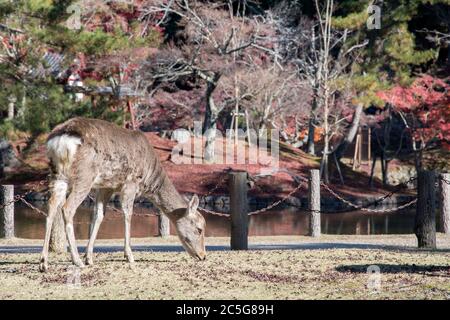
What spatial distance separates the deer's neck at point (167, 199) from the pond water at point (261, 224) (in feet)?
28.1

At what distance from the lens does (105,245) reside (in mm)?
17297

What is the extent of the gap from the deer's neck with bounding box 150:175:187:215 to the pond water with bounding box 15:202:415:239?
8552 mm

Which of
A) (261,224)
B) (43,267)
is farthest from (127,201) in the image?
(261,224)

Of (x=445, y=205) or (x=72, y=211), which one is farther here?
(x=445, y=205)

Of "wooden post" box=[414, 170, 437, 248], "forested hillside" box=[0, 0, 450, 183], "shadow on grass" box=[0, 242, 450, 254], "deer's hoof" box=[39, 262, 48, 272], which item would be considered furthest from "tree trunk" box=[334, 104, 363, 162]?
"deer's hoof" box=[39, 262, 48, 272]

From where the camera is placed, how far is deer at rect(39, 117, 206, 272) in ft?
39.1

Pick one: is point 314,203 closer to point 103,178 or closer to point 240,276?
point 103,178

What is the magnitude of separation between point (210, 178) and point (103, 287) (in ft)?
86.9

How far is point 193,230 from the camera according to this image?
12.9m

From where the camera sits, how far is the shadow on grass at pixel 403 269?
11527 mm

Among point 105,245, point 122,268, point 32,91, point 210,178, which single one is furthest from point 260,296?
point 210,178

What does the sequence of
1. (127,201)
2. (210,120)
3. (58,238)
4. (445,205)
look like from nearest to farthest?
(127,201) → (58,238) → (445,205) → (210,120)

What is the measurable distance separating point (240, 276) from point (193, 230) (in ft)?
5.96

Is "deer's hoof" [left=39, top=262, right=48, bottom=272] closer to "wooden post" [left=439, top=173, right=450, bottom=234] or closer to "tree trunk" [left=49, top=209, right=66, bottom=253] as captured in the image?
"tree trunk" [left=49, top=209, right=66, bottom=253]
